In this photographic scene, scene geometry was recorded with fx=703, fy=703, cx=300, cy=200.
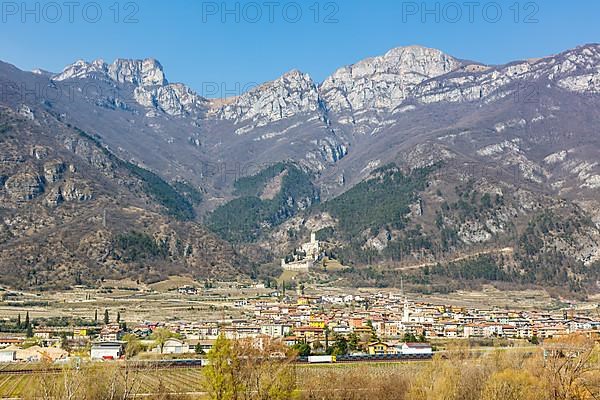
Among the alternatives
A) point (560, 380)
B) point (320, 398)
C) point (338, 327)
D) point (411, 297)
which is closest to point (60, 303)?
point (338, 327)

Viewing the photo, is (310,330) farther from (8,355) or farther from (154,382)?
(154,382)

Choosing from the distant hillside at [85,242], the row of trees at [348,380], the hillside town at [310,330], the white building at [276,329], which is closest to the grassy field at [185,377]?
the row of trees at [348,380]

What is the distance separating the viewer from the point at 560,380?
4006 centimetres

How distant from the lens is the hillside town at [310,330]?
8288cm

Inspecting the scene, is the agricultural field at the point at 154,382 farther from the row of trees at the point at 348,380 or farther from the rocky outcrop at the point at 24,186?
the rocky outcrop at the point at 24,186

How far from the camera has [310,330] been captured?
102m

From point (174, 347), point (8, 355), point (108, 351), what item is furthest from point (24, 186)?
point (108, 351)

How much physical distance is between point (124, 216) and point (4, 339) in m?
102

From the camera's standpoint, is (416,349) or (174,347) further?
(174,347)

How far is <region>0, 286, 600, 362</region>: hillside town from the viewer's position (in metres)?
82.9

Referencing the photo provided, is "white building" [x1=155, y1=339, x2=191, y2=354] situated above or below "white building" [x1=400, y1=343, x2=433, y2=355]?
above

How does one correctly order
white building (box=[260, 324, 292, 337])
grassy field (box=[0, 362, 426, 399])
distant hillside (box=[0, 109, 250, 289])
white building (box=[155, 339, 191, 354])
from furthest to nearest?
distant hillside (box=[0, 109, 250, 289]), white building (box=[260, 324, 292, 337]), white building (box=[155, 339, 191, 354]), grassy field (box=[0, 362, 426, 399])

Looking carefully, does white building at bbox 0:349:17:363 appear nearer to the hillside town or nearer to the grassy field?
the hillside town

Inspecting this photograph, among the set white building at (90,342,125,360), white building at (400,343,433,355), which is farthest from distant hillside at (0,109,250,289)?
white building at (400,343,433,355)
